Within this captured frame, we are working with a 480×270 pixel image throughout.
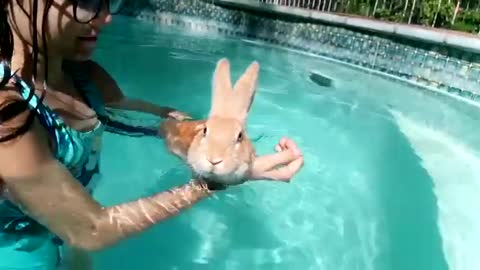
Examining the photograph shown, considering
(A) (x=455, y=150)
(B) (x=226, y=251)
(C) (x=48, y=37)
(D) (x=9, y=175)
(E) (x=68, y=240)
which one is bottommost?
(B) (x=226, y=251)

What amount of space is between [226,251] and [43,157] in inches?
70.9

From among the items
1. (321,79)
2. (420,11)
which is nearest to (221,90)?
(321,79)

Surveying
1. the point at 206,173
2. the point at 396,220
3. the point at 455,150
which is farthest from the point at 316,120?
A: the point at 206,173

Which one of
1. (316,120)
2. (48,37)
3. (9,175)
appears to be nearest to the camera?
(9,175)

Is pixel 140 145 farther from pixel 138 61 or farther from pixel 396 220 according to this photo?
pixel 138 61

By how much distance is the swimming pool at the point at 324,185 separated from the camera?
9.92 feet

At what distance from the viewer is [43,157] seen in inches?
56.1

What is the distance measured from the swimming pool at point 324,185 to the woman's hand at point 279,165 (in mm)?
697

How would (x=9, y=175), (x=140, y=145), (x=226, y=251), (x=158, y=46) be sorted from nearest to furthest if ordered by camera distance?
(x=9, y=175) → (x=226, y=251) → (x=140, y=145) → (x=158, y=46)

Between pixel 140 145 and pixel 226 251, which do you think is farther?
pixel 140 145

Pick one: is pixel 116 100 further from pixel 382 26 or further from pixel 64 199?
pixel 382 26

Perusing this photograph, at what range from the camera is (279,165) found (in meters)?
1.67

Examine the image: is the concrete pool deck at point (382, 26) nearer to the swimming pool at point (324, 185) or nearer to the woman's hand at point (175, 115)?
the swimming pool at point (324, 185)

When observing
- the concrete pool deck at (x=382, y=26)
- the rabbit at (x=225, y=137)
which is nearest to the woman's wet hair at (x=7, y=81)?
the rabbit at (x=225, y=137)
